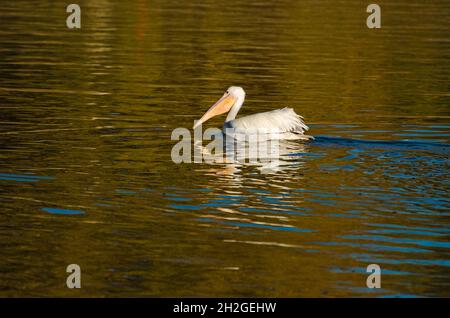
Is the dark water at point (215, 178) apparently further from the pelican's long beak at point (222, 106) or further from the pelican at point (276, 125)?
the pelican's long beak at point (222, 106)

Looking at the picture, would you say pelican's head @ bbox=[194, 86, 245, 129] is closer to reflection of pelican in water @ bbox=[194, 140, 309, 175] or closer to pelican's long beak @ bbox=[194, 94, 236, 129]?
pelican's long beak @ bbox=[194, 94, 236, 129]

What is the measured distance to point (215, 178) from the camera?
11.7m

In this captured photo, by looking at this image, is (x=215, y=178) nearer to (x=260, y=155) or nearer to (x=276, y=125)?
(x=260, y=155)

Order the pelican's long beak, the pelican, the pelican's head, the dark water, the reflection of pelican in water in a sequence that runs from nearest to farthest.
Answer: the dark water
the reflection of pelican in water
the pelican
the pelican's long beak
the pelican's head

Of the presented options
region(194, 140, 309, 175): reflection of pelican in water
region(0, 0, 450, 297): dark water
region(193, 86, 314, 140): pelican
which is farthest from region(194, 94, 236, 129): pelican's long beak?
region(194, 140, 309, 175): reflection of pelican in water

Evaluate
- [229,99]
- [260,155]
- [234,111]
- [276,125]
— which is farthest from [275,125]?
[229,99]

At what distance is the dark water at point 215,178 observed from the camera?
8.52 metres

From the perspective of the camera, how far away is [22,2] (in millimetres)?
35406

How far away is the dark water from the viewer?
336 inches

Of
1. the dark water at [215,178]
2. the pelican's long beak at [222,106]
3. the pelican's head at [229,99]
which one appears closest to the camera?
the dark water at [215,178]

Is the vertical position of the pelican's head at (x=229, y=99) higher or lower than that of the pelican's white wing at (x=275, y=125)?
higher

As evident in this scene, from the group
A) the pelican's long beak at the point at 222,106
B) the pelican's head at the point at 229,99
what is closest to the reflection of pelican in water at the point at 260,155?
the pelican's long beak at the point at 222,106

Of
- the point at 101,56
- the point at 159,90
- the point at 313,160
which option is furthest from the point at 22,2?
the point at 313,160

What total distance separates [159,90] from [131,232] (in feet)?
32.0
